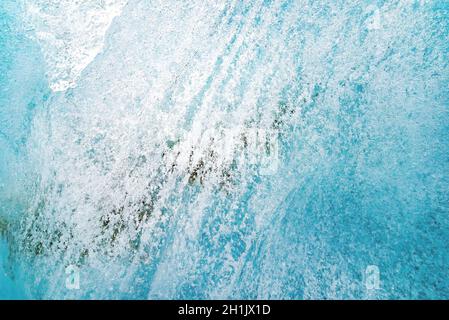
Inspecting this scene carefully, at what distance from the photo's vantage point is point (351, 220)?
200 centimetres

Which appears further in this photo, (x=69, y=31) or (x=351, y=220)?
(x=69, y=31)

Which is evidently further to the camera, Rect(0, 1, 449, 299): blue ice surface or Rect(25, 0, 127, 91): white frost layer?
Rect(25, 0, 127, 91): white frost layer

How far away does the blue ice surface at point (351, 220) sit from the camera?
6.24 feet

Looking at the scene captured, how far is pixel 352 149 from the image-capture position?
2.06 metres

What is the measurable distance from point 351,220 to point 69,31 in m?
2.74

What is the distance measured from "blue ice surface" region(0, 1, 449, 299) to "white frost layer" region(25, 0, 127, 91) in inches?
40.9

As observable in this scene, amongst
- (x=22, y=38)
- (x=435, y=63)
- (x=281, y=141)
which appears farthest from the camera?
(x=22, y=38)

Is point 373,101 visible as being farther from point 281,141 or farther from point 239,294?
point 239,294

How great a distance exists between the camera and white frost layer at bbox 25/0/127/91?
2.40 metres

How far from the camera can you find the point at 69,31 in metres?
2.45

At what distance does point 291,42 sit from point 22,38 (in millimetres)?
2324

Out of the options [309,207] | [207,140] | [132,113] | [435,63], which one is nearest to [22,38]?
[132,113]

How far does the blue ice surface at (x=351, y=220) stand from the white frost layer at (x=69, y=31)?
3.40 feet

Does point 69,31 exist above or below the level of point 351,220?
above
